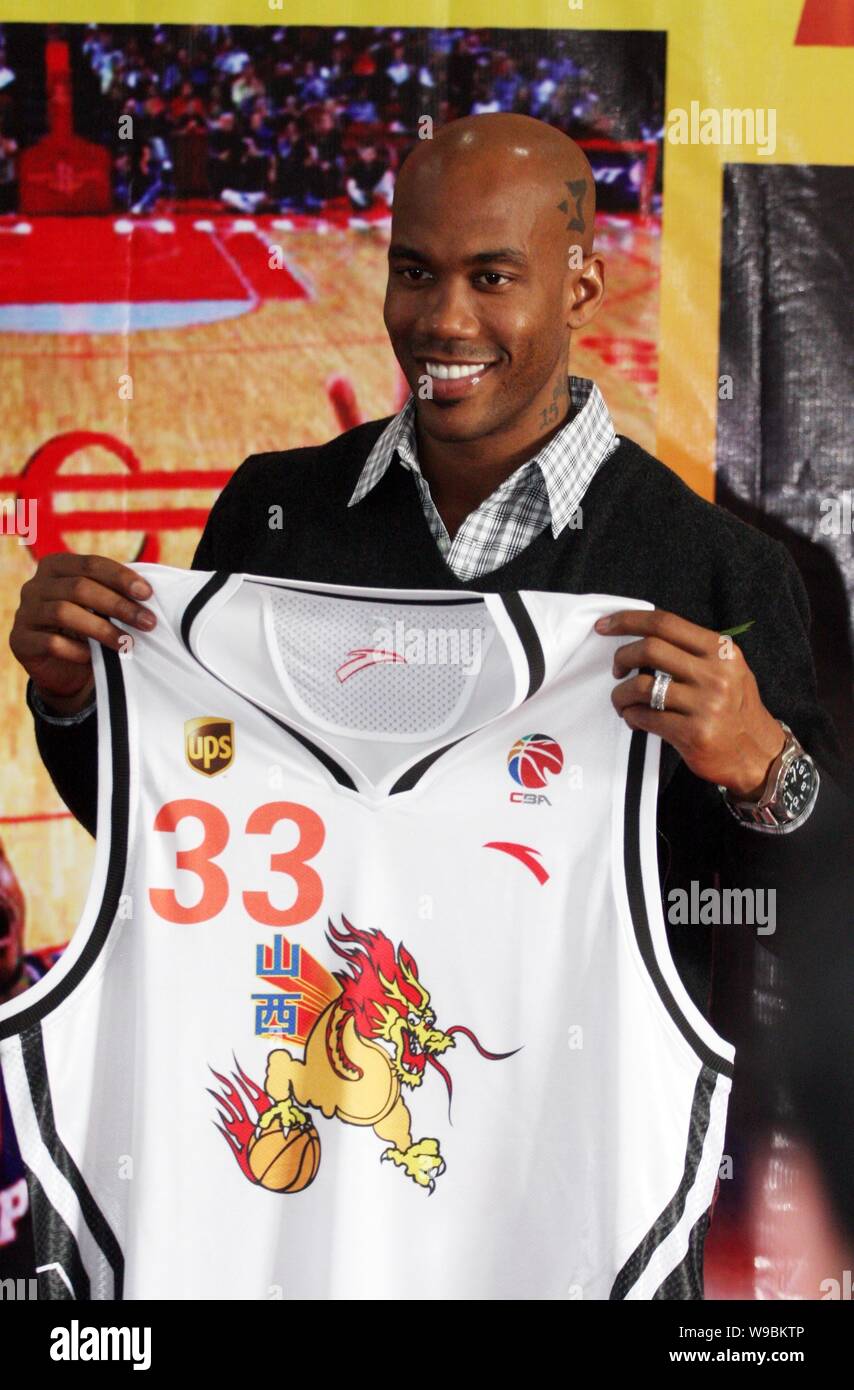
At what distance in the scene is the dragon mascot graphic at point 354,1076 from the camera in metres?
1.27

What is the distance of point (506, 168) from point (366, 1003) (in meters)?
0.90

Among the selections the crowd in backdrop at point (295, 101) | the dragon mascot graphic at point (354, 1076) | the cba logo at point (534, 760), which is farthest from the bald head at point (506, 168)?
the dragon mascot graphic at point (354, 1076)

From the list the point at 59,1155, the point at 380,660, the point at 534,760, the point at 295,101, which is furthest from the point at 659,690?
the point at 295,101

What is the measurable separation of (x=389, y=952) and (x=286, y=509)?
583 mm

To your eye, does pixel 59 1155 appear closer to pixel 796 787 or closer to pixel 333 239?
pixel 796 787

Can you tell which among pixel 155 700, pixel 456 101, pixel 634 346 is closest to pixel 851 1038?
pixel 634 346

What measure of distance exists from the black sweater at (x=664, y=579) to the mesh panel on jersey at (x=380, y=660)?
0.16 metres

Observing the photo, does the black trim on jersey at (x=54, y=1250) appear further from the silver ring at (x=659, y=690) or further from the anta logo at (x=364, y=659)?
the silver ring at (x=659, y=690)

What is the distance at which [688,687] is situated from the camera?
4.02 ft

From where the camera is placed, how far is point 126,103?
1.85 meters

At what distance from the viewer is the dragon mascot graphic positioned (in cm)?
127

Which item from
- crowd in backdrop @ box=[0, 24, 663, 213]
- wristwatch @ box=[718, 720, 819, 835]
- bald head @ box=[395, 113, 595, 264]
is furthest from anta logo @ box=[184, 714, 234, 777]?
crowd in backdrop @ box=[0, 24, 663, 213]

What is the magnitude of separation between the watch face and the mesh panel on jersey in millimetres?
318

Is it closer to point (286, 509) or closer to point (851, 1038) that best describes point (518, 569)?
point (286, 509)
